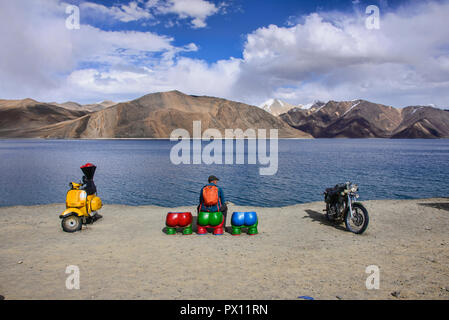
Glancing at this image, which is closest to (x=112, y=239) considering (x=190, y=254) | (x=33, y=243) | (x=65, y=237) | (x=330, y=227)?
(x=65, y=237)

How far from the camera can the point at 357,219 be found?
1009 cm

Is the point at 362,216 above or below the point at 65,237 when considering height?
above

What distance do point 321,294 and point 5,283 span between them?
6236 mm

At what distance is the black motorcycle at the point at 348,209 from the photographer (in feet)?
32.4

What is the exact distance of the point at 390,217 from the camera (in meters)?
12.1

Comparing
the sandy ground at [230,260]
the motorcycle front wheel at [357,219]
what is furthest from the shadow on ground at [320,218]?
the motorcycle front wheel at [357,219]

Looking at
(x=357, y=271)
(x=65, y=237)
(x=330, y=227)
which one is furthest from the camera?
(x=330, y=227)

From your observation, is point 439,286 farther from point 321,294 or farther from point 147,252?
point 147,252

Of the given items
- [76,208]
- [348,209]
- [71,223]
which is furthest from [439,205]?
[71,223]

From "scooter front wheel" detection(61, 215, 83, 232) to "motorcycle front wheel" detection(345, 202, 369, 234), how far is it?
366 inches

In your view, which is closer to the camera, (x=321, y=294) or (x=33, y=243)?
(x=321, y=294)

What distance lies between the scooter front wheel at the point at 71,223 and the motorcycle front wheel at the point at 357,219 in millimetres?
9289

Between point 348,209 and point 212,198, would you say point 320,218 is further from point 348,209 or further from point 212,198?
point 212,198

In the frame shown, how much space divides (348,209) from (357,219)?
424 millimetres
